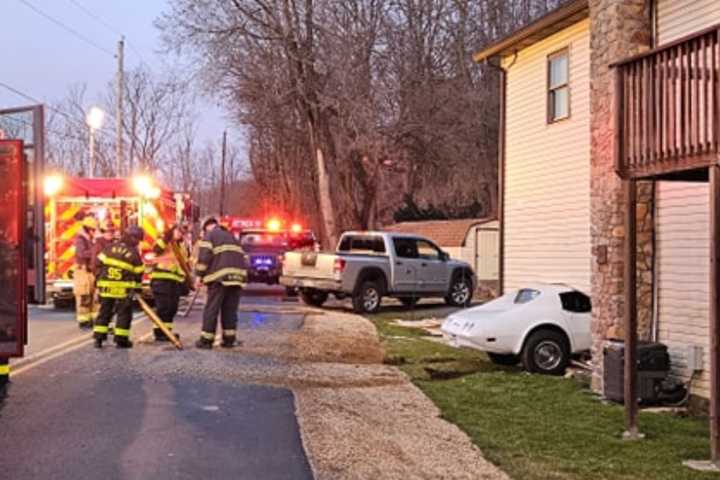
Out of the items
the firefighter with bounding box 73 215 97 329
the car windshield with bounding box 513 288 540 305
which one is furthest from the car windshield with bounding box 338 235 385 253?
the car windshield with bounding box 513 288 540 305

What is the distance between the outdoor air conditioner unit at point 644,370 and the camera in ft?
33.9

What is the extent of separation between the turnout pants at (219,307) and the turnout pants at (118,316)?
1042 millimetres

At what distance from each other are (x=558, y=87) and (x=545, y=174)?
5.15ft

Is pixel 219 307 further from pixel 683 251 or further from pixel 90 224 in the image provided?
pixel 683 251

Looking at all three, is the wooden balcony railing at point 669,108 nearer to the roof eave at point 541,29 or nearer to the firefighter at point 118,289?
the roof eave at point 541,29

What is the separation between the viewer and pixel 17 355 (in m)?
8.88

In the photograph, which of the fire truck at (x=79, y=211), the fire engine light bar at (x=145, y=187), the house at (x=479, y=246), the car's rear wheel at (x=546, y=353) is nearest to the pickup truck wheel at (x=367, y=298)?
the fire truck at (x=79, y=211)

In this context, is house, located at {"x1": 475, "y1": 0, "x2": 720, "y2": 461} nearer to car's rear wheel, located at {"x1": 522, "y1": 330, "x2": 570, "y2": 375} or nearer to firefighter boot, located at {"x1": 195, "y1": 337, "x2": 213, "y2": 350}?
car's rear wheel, located at {"x1": 522, "y1": 330, "x2": 570, "y2": 375}

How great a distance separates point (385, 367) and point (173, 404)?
14.0 ft

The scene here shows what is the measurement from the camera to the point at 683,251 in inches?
435

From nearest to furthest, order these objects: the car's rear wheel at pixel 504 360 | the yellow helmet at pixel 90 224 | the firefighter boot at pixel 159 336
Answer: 1. the firefighter boot at pixel 159 336
2. the car's rear wheel at pixel 504 360
3. the yellow helmet at pixel 90 224

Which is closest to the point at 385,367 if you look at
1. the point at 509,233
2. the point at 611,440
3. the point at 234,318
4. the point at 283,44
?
the point at 234,318

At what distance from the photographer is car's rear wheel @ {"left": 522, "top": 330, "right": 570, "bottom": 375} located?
13336mm

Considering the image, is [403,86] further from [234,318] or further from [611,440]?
[611,440]
